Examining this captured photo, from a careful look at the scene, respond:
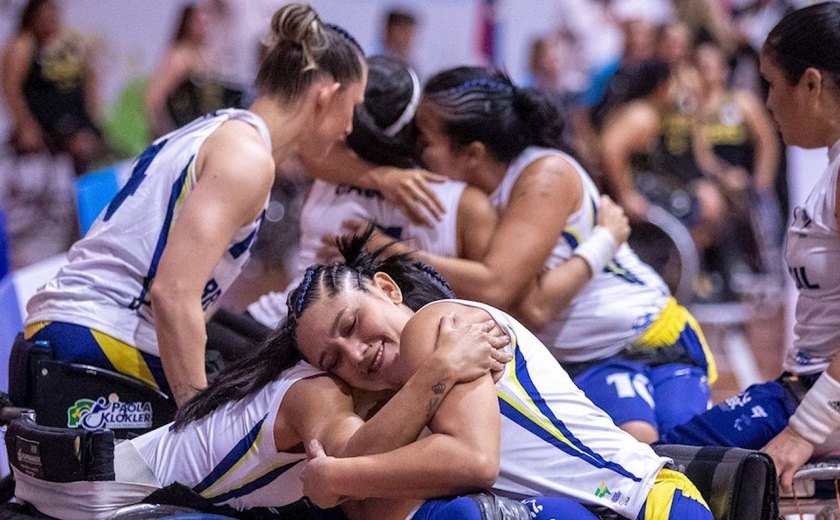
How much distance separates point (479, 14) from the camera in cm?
962

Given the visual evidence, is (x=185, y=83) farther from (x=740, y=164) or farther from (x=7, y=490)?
(x=7, y=490)

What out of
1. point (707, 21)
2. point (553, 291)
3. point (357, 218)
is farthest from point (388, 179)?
point (707, 21)

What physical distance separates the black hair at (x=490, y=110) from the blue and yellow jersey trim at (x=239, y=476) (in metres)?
1.28

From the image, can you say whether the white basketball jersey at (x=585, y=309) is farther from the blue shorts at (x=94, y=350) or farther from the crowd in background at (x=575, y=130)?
the crowd in background at (x=575, y=130)

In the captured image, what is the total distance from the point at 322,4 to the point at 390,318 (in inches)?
286

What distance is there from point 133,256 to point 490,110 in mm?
1059

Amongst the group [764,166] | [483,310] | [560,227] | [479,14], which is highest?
[483,310]

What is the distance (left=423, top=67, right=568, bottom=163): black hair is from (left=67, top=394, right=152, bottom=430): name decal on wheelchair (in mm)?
1122

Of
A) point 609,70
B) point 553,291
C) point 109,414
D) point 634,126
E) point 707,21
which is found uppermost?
point 553,291

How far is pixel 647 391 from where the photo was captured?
10.5 ft

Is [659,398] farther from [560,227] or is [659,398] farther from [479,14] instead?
[479,14]

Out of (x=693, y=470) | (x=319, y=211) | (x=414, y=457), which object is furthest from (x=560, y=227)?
(x=414, y=457)

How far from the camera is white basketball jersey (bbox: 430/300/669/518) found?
2.13 m

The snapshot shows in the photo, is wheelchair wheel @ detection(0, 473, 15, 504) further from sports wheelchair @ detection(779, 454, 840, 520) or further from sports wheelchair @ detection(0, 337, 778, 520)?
sports wheelchair @ detection(779, 454, 840, 520)
